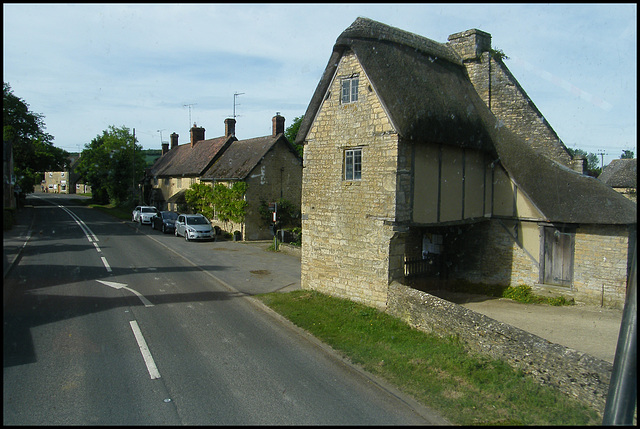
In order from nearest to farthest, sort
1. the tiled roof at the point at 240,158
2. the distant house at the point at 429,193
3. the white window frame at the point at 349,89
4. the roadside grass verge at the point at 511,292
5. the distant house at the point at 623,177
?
the distant house at the point at 429,193 → the white window frame at the point at 349,89 → the roadside grass verge at the point at 511,292 → the tiled roof at the point at 240,158 → the distant house at the point at 623,177

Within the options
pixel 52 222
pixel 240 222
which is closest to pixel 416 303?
pixel 240 222

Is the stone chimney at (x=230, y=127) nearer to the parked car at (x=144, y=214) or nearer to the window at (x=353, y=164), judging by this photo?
the parked car at (x=144, y=214)

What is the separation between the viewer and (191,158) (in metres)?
41.8

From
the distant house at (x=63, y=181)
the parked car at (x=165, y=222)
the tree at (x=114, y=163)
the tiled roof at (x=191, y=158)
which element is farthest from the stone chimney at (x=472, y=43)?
the distant house at (x=63, y=181)

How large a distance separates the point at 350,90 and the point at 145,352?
8795mm

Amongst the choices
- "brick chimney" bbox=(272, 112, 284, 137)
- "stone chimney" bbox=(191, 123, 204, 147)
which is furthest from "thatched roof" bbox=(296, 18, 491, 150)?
"stone chimney" bbox=(191, 123, 204, 147)

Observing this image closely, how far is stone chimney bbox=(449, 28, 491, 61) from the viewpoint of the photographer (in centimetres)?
1858

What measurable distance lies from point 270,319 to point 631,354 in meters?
8.44

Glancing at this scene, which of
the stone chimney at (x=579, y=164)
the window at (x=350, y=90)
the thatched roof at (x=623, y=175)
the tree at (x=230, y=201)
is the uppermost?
the window at (x=350, y=90)

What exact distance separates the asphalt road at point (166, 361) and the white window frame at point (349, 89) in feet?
21.7

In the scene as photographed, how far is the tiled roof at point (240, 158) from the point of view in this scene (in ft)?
101

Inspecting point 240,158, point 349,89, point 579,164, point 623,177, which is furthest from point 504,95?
point 623,177

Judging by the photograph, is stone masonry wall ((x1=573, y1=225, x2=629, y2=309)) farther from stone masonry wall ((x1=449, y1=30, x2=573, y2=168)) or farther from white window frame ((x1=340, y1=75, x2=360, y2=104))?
white window frame ((x1=340, y1=75, x2=360, y2=104))

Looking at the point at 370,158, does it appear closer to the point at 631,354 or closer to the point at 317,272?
the point at 317,272
